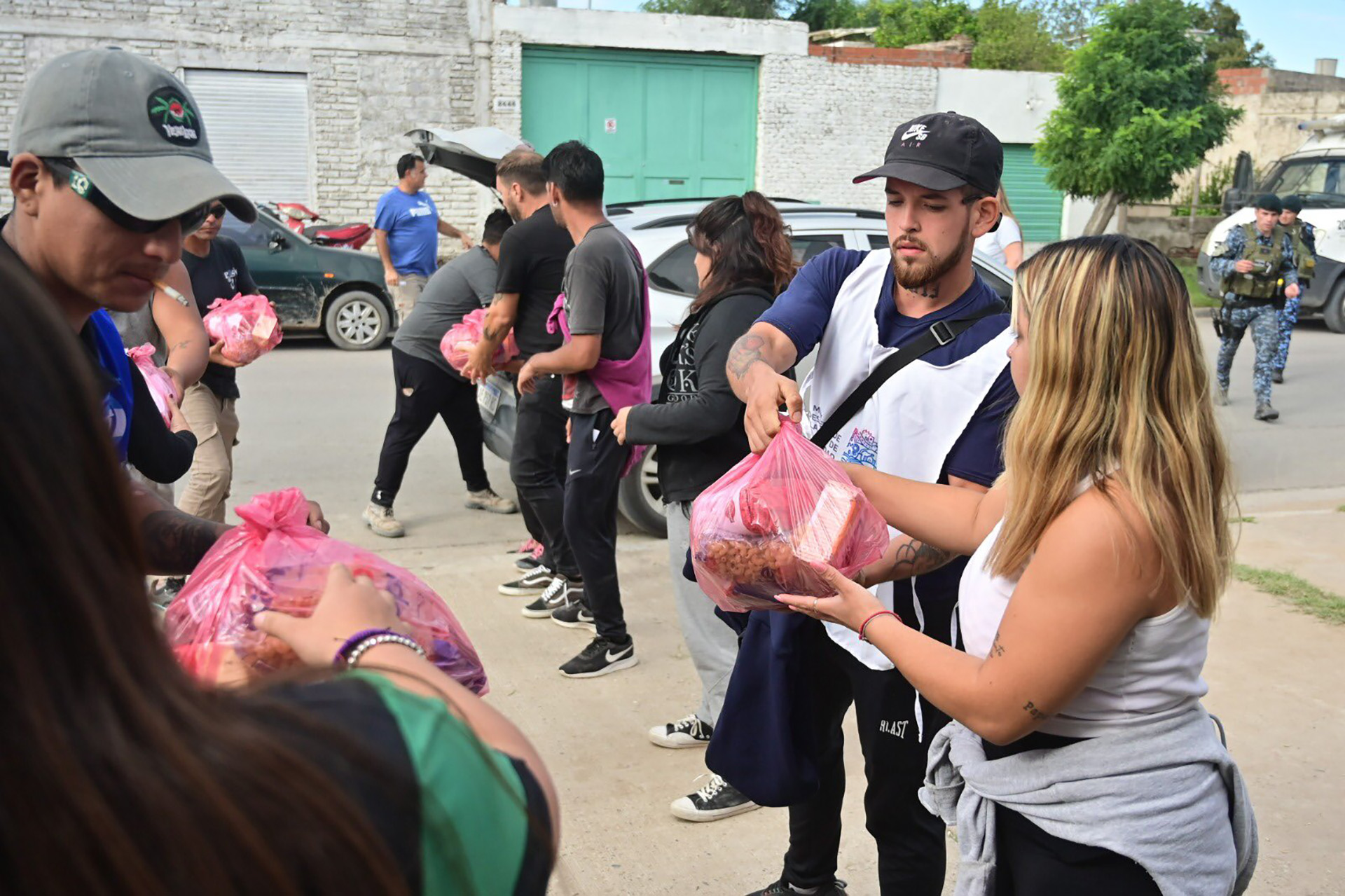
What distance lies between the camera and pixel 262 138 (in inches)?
717

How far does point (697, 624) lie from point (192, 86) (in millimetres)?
16778

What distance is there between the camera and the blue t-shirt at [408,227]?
34.3 feet

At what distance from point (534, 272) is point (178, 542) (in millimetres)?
3564

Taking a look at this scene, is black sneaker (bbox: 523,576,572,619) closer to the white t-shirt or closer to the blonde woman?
the blonde woman

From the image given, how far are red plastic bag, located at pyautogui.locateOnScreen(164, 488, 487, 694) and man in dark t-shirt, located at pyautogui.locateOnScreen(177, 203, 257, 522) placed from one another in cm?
352

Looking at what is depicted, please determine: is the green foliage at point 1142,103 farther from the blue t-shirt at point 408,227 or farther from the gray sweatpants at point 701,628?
the gray sweatpants at point 701,628

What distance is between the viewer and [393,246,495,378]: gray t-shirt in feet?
21.4

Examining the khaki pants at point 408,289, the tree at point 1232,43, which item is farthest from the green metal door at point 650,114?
the tree at point 1232,43

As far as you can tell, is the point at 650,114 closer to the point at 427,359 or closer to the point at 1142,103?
the point at 1142,103

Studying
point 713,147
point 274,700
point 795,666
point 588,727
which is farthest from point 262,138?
point 274,700

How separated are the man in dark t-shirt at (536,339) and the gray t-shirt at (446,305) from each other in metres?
0.88

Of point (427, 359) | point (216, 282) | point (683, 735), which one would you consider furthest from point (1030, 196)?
point (683, 735)

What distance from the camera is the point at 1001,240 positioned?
335 inches

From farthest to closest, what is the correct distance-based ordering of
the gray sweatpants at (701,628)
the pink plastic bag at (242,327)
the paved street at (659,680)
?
the pink plastic bag at (242,327) → the gray sweatpants at (701,628) → the paved street at (659,680)
